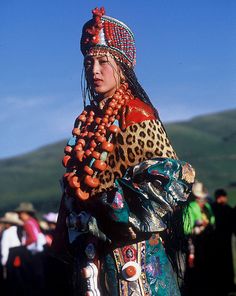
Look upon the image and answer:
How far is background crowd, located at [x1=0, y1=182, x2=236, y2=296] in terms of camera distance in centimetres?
1516

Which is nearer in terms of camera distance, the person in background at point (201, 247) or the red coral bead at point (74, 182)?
the red coral bead at point (74, 182)

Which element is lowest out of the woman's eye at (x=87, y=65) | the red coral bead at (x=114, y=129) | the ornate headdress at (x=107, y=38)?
the red coral bead at (x=114, y=129)

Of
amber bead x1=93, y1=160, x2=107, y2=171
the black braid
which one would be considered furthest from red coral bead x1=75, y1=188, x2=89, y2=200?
the black braid

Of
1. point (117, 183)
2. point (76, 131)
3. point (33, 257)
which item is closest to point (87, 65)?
point (76, 131)

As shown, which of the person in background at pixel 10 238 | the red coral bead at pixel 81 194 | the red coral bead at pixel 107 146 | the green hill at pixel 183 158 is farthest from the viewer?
the green hill at pixel 183 158

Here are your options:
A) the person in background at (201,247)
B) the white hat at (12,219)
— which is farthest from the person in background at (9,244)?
the person in background at (201,247)

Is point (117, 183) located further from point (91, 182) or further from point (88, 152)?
point (88, 152)

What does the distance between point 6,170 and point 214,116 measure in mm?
29220

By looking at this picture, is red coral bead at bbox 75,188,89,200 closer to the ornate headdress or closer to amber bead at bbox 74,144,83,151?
amber bead at bbox 74,144,83,151

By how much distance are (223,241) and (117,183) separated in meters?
12.6

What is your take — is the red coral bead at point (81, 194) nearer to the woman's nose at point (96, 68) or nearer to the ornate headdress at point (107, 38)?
the woman's nose at point (96, 68)

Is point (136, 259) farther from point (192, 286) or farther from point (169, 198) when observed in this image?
point (192, 286)

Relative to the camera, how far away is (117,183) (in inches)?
194

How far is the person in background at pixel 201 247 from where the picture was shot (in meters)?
14.9
